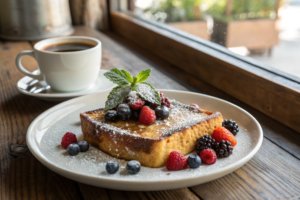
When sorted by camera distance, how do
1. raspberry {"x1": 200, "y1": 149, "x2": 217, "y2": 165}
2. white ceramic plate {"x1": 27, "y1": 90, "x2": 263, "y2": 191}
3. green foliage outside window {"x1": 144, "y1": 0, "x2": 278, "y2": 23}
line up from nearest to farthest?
white ceramic plate {"x1": 27, "y1": 90, "x2": 263, "y2": 191}, raspberry {"x1": 200, "y1": 149, "x2": 217, "y2": 165}, green foliage outside window {"x1": 144, "y1": 0, "x2": 278, "y2": 23}

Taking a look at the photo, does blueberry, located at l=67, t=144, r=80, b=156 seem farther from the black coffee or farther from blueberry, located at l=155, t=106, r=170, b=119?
the black coffee

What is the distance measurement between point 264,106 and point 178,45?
0.71 metres

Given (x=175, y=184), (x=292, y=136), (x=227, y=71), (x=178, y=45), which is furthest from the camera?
(x=178, y=45)

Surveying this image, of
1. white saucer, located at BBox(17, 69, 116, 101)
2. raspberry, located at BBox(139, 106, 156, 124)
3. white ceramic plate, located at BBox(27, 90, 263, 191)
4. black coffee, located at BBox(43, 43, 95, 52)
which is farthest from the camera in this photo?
black coffee, located at BBox(43, 43, 95, 52)

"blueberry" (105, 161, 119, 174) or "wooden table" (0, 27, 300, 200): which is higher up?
"blueberry" (105, 161, 119, 174)

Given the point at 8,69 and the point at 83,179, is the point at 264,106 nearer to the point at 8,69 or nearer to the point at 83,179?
the point at 83,179

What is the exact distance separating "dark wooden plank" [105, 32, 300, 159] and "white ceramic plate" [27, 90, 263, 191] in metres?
0.14

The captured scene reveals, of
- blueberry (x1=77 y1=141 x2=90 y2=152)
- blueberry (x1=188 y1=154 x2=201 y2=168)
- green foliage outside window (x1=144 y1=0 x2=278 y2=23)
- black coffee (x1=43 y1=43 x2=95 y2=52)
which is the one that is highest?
green foliage outside window (x1=144 y1=0 x2=278 y2=23)

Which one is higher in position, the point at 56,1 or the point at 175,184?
the point at 56,1

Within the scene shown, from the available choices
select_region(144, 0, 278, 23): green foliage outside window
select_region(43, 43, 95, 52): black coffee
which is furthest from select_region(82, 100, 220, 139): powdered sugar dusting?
select_region(144, 0, 278, 23): green foliage outside window


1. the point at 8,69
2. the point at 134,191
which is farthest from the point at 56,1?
the point at 134,191

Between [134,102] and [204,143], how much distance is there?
0.24 meters

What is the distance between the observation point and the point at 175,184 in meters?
0.62

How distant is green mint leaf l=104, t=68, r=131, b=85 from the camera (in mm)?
946
